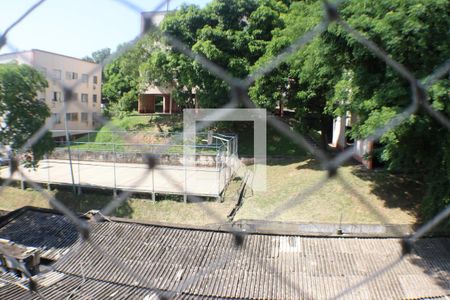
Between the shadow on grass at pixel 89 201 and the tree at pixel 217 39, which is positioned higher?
the tree at pixel 217 39

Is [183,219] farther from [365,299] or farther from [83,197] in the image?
[365,299]

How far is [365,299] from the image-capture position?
2.08 m

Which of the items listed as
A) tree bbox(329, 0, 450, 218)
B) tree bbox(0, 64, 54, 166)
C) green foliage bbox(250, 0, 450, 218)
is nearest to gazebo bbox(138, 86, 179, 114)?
tree bbox(0, 64, 54, 166)

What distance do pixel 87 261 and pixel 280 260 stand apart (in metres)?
1.39

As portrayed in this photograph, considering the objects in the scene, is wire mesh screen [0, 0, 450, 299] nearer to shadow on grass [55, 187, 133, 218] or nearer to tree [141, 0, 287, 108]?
shadow on grass [55, 187, 133, 218]

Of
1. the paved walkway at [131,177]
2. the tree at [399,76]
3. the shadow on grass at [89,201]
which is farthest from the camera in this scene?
the paved walkway at [131,177]

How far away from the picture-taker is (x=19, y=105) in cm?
251

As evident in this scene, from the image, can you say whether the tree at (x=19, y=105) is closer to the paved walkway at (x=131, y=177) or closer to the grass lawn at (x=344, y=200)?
the paved walkway at (x=131, y=177)

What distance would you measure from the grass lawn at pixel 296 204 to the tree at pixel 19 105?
4.51 ft

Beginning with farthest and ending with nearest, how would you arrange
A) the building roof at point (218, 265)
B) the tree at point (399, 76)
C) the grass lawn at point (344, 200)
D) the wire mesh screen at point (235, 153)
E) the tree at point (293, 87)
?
the tree at point (293, 87) < the grass lawn at point (344, 200) < the building roof at point (218, 265) < the tree at point (399, 76) < the wire mesh screen at point (235, 153)

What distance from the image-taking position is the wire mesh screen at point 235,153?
535mm

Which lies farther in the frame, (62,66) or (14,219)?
(14,219)

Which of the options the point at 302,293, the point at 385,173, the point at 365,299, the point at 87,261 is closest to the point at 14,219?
the point at 87,261

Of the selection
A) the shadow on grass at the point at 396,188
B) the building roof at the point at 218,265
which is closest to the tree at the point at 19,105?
the building roof at the point at 218,265
